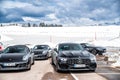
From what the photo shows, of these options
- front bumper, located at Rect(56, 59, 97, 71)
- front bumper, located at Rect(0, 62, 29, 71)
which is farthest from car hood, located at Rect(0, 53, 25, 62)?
front bumper, located at Rect(56, 59, 97, 71)

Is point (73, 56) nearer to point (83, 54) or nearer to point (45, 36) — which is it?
point (83, 54)

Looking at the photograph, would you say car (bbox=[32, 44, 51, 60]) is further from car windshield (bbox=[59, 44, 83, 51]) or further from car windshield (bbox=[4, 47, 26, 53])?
car windshield (bbox=[59, 44, 83, 51])

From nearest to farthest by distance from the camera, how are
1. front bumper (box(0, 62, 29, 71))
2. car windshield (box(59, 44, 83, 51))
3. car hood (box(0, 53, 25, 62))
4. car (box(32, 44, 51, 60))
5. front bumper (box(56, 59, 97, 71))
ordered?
front bumper (box(56, 59, 97, 71))
front bumper (box(0, 62, 29, 71))
car hood (box(0, 53, 25, 62))
car windshield (box(59, 44, 83, 51))
car (box(32, 44, 51, 60))

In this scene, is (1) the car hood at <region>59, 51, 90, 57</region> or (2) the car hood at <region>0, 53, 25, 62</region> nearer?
(1) the car hood at <region>59, 51, 90, 57</region>

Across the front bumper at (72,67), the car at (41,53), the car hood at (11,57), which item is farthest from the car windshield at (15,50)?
the car at (41,53)

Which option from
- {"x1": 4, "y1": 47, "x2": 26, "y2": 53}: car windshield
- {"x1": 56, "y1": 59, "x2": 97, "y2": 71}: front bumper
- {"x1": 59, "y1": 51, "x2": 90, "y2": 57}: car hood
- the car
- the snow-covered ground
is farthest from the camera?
the snow-covered ground

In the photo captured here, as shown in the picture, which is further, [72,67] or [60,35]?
[60,35]

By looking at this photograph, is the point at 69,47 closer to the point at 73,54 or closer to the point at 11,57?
the point at 73,54

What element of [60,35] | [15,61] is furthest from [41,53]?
[60,35]

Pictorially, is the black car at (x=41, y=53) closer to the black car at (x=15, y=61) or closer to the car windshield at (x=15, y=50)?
the car windshield at (x=15, y=50)

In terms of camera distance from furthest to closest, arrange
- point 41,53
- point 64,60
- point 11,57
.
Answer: point 41,53 < point 11,57 < point 64,60

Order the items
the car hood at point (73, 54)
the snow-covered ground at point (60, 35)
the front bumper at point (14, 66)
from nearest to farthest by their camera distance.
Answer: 1. the car hood at point (73, 54)
2. the front bumper at point (14, 66)
3. the snow-covered ground at point (60, 35)

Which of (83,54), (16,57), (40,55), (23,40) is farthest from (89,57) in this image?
(23,40)

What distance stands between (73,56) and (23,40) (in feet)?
168
